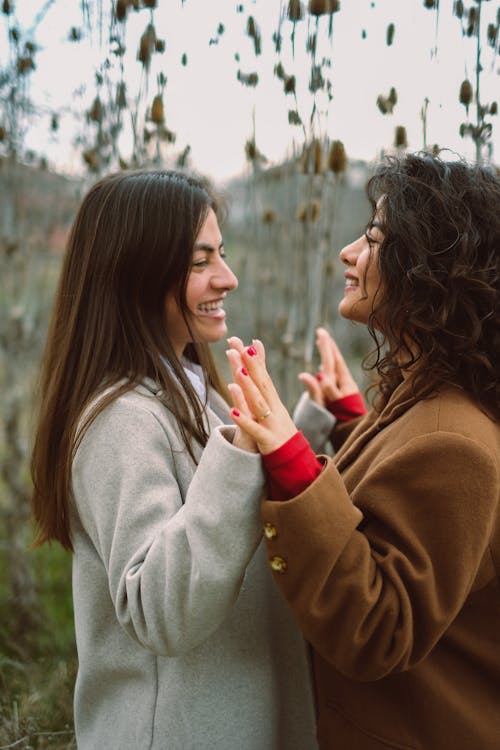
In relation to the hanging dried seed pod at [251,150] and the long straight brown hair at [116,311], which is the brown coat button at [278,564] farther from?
the hanging dried seed pod at [251,150]

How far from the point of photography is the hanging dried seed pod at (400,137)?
8.34 ft

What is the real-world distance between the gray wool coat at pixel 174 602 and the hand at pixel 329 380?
660 millimetres

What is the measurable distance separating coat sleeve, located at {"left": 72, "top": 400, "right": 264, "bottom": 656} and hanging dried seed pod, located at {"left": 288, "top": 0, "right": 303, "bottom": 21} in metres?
1.51

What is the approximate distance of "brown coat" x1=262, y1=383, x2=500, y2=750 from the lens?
1.29m

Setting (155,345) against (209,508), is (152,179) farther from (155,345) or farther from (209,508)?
(209,508)

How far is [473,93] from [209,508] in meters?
1.62

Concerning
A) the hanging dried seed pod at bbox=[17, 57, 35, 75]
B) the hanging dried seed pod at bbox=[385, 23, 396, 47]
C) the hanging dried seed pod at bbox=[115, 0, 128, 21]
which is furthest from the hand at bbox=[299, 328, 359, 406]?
the hanging dried seed pod at bbox=[17, 57, 35, 75]

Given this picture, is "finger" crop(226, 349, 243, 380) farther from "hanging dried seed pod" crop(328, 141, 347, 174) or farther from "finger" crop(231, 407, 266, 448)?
"hanging dried seed pod" crop(328, 141, 347, 174)

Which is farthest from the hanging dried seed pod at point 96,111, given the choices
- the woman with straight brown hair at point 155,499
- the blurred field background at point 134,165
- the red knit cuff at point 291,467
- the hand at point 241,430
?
the red knit cuff at point 291,467

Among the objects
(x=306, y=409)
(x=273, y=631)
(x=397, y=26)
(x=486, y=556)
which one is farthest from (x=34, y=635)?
(x=397, y=26)

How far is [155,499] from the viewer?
57.3 inches

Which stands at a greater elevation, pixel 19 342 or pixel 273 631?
pixel 19 342

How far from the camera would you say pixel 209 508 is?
1.35 m

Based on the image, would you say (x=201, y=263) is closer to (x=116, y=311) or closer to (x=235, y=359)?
(x=116, y=311)
